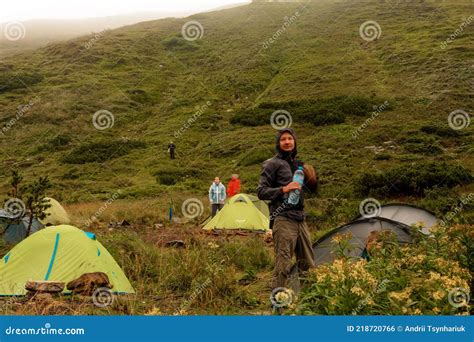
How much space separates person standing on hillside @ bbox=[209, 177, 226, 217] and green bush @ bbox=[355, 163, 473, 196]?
5061mm

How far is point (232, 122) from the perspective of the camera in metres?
34.1

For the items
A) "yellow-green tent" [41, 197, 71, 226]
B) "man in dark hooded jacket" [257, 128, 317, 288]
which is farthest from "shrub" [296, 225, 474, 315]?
"yellow-green tent" [41, 197, 71, 226]

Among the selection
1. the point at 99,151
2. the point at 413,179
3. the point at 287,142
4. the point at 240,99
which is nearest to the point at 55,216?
the point at 287,142

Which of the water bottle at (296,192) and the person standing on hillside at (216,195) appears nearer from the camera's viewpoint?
the water bottle at (296,192)

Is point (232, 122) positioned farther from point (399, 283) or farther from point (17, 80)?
point (399, 283)

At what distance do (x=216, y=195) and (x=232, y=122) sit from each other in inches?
743

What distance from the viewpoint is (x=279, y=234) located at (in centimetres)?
588

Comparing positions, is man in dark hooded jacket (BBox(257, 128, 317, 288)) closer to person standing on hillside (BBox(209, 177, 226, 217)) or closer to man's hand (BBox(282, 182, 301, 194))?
man's hand (BBox(282, 182, 301, 194))

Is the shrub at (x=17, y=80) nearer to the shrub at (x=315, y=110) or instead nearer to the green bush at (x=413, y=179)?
the shrub at (x=315, y=110)

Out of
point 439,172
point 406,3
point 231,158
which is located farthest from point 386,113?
point 406,3

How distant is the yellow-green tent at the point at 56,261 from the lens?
23.8ft

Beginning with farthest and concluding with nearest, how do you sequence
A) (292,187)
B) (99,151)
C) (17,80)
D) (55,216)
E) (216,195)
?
(17,80) → (99,151) → (216,195) → (55,216) → (292,187)

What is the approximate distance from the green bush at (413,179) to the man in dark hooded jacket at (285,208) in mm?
10888

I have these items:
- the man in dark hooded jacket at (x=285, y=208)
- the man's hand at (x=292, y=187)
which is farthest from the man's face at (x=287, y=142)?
the man's hand at (x=292, y=187)
